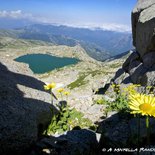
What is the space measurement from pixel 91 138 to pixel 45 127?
3130mm

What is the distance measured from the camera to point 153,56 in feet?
92.2

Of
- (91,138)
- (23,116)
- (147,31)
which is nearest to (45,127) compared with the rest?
(23,116)

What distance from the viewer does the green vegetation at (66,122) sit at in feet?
36.4

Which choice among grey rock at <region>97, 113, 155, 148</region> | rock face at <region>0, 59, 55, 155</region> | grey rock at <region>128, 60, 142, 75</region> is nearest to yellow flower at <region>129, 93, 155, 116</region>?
grey rock at <region>97, 113, 155, 148</region>

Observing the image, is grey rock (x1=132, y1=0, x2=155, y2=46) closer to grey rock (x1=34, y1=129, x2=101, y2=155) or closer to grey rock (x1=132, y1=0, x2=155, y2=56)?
grey rock (x1=132, y1=0, x2=155, y2=56)

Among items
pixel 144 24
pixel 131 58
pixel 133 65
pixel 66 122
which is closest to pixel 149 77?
pixel 144 24

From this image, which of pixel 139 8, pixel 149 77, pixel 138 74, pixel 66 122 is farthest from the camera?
pixel 139 8

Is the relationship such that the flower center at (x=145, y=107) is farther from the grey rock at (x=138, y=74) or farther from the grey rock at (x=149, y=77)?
the grey rock at (x=138, y=74)

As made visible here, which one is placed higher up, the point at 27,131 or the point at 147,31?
the point at 147,31

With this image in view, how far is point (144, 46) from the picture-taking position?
29.6 meters

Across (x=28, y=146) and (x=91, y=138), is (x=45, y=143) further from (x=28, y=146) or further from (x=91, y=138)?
(x=91, y=138)

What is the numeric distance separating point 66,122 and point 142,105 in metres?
8.65

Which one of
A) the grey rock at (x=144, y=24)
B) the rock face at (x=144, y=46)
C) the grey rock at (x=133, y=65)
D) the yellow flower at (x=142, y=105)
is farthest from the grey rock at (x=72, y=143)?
the grey rock at (x=133, y=65)

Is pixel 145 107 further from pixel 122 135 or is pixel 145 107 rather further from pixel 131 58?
pixel 131 58
